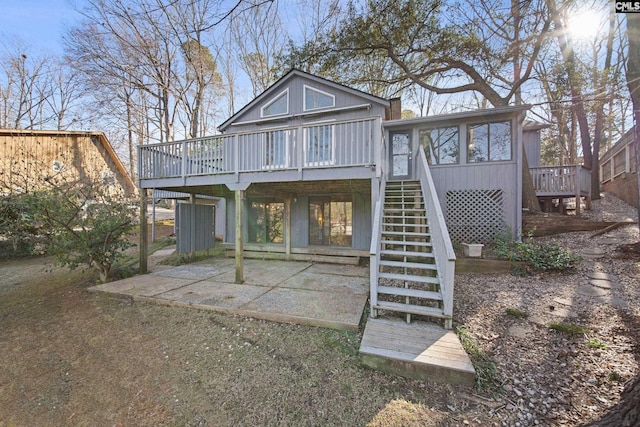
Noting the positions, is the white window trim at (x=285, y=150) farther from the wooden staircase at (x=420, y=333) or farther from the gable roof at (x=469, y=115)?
the gable roof at (x=469, y=115)

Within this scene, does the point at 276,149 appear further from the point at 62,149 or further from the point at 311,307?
the point at 62,149

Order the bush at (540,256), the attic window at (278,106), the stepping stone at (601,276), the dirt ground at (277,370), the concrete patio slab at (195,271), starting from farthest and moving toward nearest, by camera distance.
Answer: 1. the attic window at (278,106)
2. the concrete patio slab at (195,271)
3. the bush at (540,256)
4. the stepping stone at (601,276)
5. the dirt ground at (277,370)

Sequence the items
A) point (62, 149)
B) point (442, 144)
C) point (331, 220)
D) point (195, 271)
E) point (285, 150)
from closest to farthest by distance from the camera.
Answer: point (285, 150), point (195, 271), point (442, 144), point (331, 220), point (62, 149)

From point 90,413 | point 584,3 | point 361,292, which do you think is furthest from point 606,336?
point 584,3

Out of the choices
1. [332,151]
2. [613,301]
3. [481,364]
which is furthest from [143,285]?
[613,301]

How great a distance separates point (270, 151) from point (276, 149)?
0.17 metres

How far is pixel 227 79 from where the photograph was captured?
59.5 ft

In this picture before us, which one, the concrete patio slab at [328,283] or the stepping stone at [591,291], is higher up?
the stepping stone at [591,291]

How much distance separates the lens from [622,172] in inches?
464

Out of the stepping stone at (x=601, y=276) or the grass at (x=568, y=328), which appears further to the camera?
the stepping stone at (x=601, y=276)

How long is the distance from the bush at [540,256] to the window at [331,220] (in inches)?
163

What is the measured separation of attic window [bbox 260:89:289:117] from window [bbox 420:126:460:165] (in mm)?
4730

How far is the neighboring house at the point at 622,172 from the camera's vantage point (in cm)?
1031

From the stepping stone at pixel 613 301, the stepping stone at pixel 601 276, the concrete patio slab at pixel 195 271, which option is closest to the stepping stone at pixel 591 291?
the stepping stone at pixel 613 301
